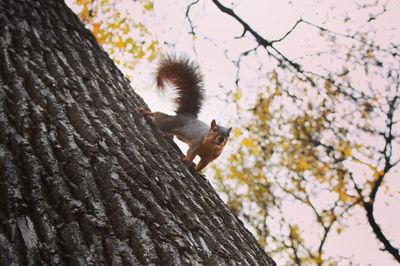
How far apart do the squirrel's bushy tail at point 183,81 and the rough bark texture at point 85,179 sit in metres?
0.84

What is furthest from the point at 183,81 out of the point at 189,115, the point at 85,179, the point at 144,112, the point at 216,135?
the point at 85,179

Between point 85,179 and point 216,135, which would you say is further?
point 216,135

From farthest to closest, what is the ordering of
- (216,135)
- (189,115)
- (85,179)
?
(189,115) < (216,135) < (85,179)

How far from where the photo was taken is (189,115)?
330 cm

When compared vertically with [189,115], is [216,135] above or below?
below

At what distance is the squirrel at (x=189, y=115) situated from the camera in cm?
296

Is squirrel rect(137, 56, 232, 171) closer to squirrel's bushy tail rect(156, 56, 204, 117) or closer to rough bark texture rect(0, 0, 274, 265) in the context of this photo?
squirrel's bushy tail rect(156, 56, 204, 117)

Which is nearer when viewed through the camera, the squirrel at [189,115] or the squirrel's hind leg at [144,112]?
the squirrel's hind leg at [144,112]

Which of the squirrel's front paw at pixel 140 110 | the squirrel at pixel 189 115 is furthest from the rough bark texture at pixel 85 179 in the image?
the squirrel at pixel 189 115

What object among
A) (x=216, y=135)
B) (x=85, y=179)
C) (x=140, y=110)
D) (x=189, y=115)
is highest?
(x=189, y=115)

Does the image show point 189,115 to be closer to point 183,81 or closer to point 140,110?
point 183,81

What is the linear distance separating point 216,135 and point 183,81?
51 cm

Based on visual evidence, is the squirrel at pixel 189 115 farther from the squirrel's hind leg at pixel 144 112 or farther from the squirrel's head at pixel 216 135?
the squirrel's hind leg at pixel 144 112

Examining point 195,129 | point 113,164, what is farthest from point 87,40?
point 113,164
